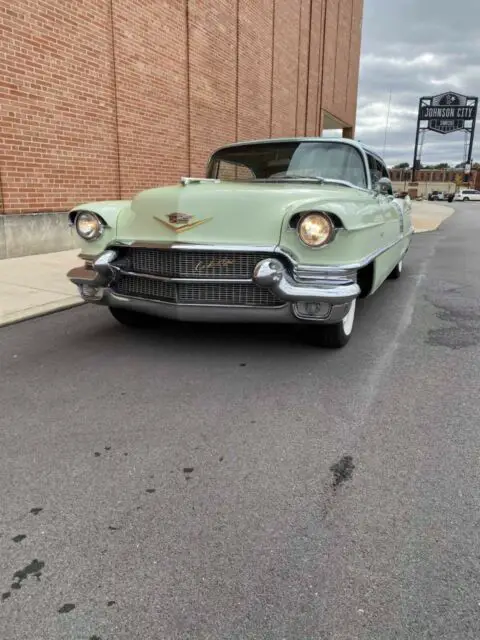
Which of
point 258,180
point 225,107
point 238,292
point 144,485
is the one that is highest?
point 225,107

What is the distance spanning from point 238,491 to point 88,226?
269 centimetres

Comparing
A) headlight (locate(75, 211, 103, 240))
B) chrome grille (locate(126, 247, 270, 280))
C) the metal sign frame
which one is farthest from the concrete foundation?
the metal sign frame

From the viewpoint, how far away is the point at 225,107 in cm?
1378

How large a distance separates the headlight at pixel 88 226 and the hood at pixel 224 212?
26 centimetres

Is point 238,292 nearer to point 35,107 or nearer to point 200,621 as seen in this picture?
point 200,621

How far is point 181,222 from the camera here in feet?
12.4

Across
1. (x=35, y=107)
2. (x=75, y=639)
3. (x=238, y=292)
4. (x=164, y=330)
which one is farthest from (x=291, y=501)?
(x=35, y=107)

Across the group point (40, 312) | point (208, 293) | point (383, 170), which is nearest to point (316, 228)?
point (208, 293)

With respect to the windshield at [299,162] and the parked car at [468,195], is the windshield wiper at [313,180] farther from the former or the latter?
the parked car at [468,195]

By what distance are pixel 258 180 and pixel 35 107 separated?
4.99 metres

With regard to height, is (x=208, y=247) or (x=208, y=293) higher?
(x=208, y=247)

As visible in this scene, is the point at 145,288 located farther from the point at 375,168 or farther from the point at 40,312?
the point at 375,168

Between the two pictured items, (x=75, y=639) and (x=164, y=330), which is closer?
(x=75, y=639)

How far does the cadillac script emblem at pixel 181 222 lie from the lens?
12.3 ft
